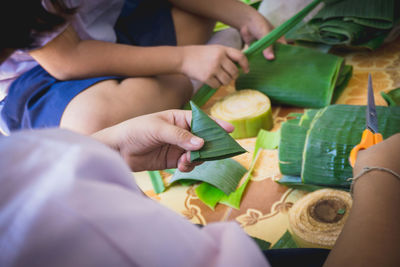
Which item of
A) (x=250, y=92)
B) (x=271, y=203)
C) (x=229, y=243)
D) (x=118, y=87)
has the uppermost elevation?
(x=229, y=243)

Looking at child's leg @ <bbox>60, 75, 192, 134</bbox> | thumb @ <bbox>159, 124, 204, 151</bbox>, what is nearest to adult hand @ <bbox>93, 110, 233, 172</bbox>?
thumb @ <bbox>159, 124, 204, 151</bbox>

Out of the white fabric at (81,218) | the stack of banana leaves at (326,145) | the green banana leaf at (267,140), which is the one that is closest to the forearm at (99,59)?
the green banana leaf at (267,140)

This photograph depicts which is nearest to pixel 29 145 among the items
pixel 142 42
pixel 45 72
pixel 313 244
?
pixel 313 244

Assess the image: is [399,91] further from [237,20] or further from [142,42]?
[142,42]

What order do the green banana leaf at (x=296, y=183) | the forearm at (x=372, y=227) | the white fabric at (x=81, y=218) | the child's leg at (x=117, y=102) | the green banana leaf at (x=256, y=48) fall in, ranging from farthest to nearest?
the green banana leaf at (x=256, y=48), the child's leg at (x=117, y=102), the green banana leaf at (x=296, y=183), the forearm at (x=372, y=227), the white fabric at (x=81, y=218)

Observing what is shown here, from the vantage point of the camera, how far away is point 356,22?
132cm

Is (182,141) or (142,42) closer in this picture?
(182,141)

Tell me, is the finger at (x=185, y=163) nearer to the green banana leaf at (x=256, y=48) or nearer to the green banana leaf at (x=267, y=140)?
the green banana leaf at (x=267, y=140)

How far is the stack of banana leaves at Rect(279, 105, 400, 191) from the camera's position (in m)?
0.85

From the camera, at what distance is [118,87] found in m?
1.13

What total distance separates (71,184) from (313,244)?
0.66m

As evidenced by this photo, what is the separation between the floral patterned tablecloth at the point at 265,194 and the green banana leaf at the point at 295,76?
0.07 meters

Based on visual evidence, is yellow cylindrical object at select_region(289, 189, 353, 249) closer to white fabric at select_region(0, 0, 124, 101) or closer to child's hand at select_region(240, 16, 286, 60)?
child's hand at select_region(240, 16, 286, 60)

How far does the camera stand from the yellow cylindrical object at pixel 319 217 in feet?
2.50
